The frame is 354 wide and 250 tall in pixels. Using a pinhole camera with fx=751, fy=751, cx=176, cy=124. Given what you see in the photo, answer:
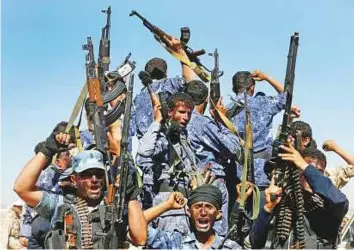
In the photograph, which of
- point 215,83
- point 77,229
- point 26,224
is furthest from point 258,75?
point 77,229

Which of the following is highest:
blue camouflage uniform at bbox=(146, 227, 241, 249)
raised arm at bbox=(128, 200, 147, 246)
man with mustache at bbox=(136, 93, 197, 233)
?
man with mustache at bbox=(136, 93, 197, 233)

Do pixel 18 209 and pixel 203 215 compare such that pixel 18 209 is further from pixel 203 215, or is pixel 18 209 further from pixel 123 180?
pixel 203 215

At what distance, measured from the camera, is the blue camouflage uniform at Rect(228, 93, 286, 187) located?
29.7 ft

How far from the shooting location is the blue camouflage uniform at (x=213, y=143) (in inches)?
333

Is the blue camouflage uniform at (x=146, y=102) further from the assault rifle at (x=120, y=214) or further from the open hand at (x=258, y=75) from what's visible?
the assault rifle at (x=120, y=214)

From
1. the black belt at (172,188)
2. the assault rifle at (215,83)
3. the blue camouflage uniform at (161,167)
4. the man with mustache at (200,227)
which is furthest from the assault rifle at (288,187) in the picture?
the assault rifle at (215,83)

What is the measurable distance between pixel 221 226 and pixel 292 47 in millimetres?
2488

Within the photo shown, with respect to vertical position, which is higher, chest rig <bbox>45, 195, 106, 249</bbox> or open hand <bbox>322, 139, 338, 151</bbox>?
open hand <bbox>322, 139, 338, 151</bbox>

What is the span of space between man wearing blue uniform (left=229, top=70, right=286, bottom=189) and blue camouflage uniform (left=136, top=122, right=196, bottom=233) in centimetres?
107

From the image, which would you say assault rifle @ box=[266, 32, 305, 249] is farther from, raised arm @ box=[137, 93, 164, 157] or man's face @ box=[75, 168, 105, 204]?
raised arm @ box=[137, 93, 164, 157]

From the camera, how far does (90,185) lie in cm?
589

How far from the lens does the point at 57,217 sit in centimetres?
588

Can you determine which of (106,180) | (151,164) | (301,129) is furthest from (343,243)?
(106,180)

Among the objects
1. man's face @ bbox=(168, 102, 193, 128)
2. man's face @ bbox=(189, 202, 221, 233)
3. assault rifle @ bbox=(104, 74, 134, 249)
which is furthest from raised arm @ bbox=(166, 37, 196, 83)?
man's face @ bbox=(189, 202, 221, 233)
